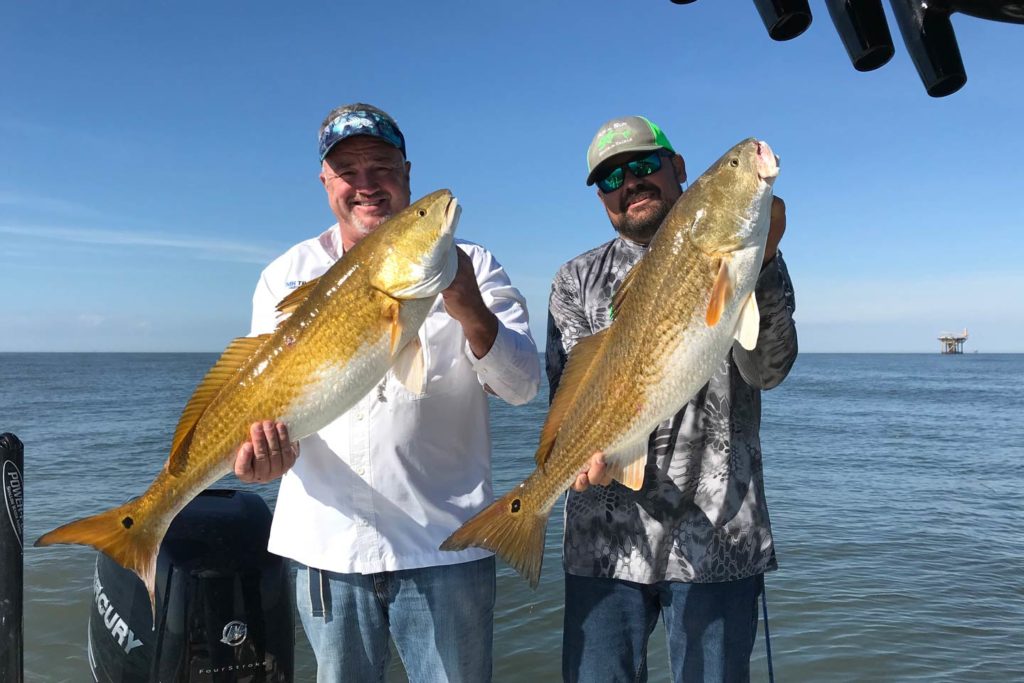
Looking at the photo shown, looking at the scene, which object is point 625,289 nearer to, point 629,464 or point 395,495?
point 629,464

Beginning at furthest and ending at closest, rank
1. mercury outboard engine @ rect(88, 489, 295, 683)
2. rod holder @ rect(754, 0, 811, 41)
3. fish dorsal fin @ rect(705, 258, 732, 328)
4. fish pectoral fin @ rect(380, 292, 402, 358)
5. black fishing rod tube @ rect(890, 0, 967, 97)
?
mercury outboard engine @ rect(88, 489, 295, 683) < fish pectoral fin @ rect(380, 292, 402, 358) < fish dorsal fin @ rect(705, 258, 732, 328) < rod holder @ rect(754, 0, 811, 41) < black fishing rod tube @ rect(890, 0, 967, 97)

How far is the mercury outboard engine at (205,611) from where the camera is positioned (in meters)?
3.56

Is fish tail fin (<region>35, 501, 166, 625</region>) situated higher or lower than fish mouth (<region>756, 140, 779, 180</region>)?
lower

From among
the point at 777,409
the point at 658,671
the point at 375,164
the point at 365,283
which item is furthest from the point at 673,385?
the point at 777,409

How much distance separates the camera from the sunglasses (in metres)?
3.38

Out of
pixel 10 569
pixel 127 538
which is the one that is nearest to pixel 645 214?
pixel 127 538

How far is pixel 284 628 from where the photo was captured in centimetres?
381

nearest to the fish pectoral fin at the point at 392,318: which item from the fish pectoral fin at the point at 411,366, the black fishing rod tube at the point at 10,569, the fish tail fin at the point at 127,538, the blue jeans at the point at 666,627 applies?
the fish pectoral fin at the point at 411,366

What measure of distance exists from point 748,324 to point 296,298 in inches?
70.3

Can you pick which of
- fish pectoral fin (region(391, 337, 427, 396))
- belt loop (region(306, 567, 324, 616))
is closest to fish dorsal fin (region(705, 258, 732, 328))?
fish pectoral fin (region(391, 337, 427, 396))

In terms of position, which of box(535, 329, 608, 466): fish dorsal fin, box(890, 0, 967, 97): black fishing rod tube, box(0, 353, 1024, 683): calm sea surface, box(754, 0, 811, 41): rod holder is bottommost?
box(0, 353, 1024, 683): calm sea surface

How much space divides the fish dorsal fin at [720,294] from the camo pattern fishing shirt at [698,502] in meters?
0.61

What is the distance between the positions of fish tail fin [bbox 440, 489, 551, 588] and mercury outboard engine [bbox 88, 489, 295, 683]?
150cm

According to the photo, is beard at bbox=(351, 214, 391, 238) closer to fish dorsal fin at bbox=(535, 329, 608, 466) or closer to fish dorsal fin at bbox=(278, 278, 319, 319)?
fish dorsal fin at bbox=(278, 278, 319, 319)
